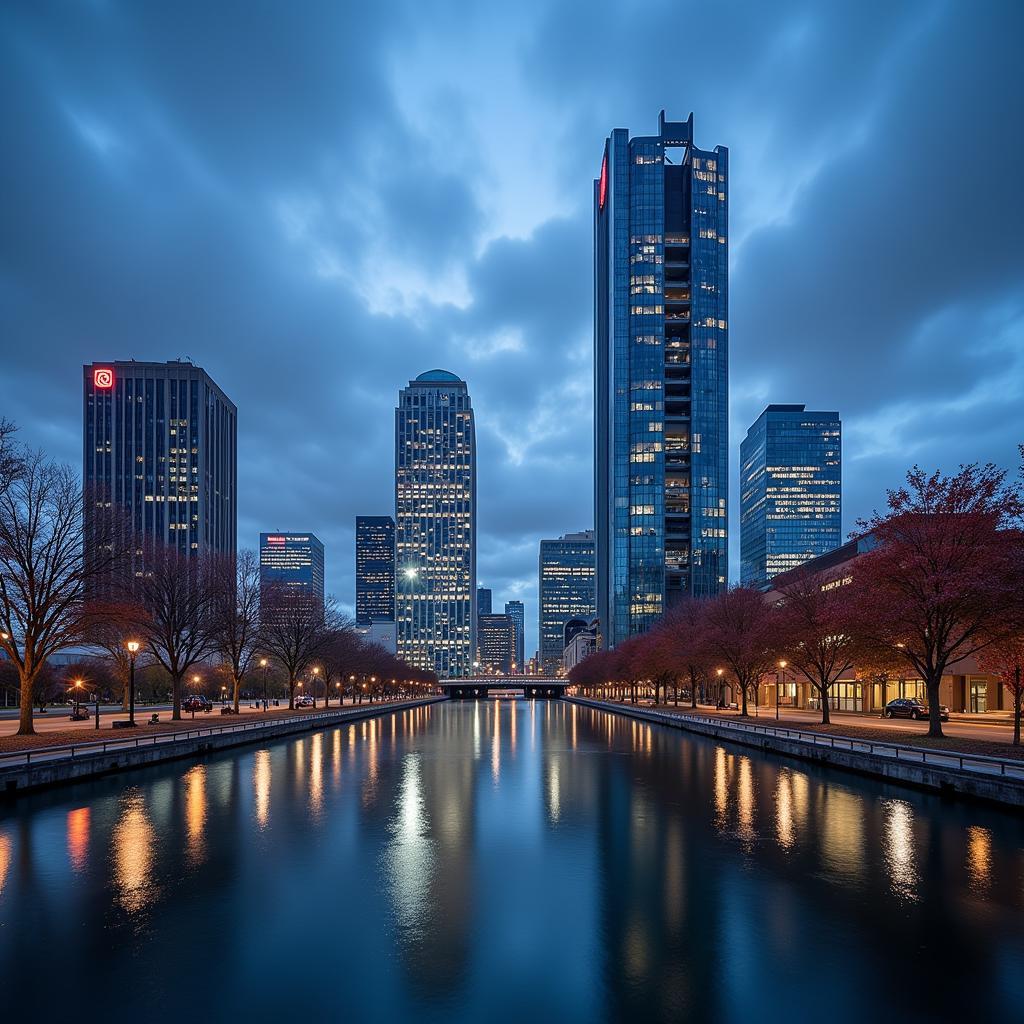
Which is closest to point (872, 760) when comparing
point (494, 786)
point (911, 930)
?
point (494, 786)

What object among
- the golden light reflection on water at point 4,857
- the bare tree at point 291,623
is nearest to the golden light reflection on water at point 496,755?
the golden light reflection on water at point 4,857

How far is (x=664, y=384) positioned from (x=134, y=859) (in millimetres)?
167944

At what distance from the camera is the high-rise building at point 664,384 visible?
16838 cm

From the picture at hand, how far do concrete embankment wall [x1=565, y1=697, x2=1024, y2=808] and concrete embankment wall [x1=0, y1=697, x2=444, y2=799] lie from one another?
111ft

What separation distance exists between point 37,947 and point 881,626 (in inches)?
1599

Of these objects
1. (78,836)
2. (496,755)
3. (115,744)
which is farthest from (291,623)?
(78,836)

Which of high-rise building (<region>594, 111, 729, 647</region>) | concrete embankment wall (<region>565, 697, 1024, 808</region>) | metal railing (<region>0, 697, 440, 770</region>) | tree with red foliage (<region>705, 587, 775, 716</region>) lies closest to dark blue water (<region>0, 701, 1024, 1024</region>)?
concrete embankment wall (<region>565, 697, 1024, 808</region>)

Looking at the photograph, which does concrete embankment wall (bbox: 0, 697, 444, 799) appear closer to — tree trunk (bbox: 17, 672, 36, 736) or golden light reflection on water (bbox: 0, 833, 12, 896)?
tree trunk (bbox: 17, 672, 36, 736)

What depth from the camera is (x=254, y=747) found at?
45781mm

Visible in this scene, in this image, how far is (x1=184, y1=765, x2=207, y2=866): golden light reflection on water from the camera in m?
18.3

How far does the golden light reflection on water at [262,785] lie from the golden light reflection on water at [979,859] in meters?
19.3

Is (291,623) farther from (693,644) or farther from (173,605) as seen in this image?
(693,644)

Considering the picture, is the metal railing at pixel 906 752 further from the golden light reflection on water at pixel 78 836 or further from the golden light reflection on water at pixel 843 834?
the golden light reflection on water at pixel 78 836

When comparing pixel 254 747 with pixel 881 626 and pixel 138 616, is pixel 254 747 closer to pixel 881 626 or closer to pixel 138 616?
pixel 138 616
